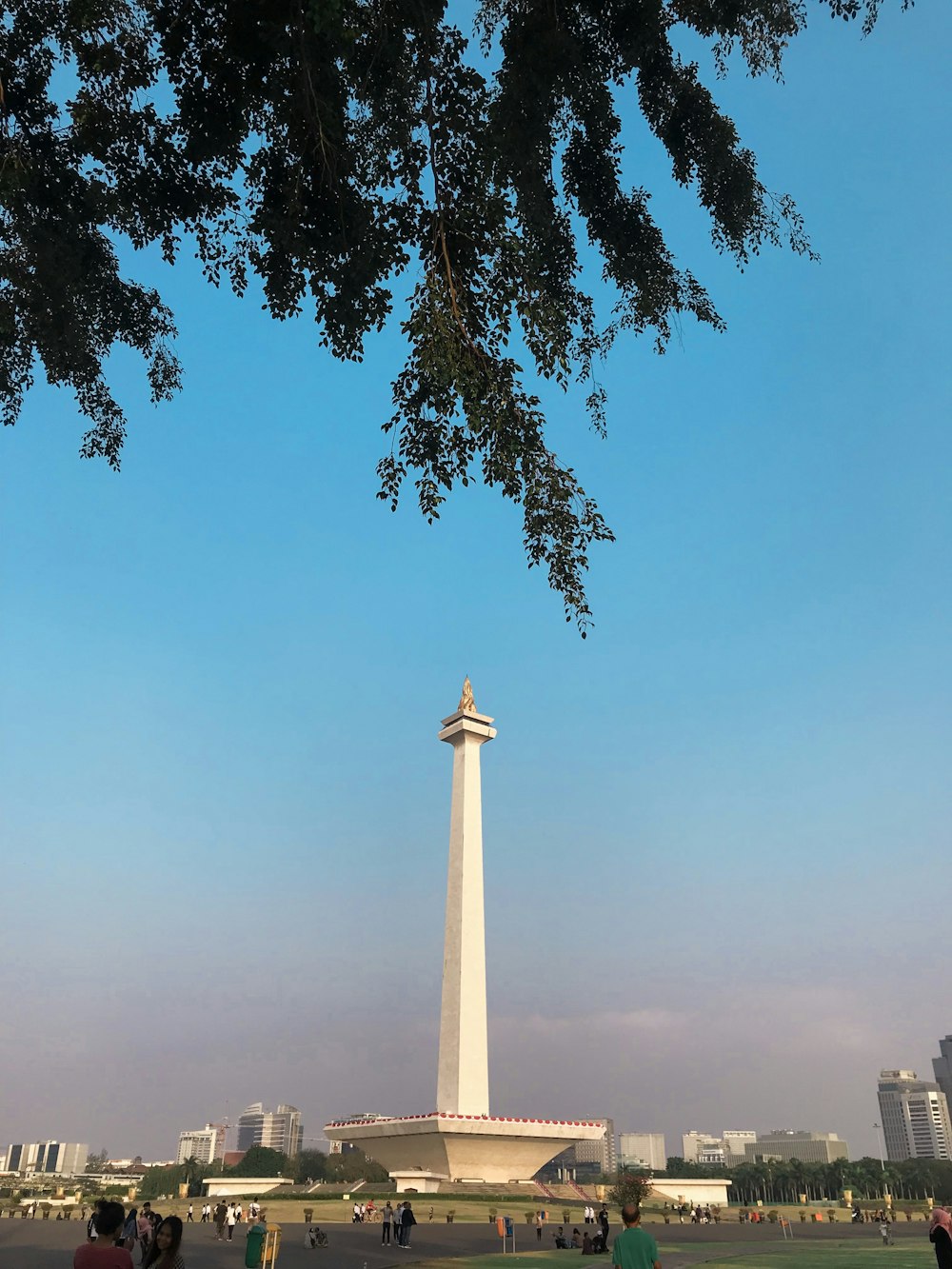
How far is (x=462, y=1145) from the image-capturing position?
45.1 meters

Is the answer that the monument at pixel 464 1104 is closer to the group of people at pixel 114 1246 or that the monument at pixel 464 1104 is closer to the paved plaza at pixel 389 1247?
the paved plaza at pixel 389 1247

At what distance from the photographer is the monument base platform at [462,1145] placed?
44.8 metres

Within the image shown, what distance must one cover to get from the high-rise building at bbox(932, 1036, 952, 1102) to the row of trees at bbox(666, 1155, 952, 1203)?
83.2 m

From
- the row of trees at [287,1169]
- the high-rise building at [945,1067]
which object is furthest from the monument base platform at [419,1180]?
the high-rise building at [945,1067]

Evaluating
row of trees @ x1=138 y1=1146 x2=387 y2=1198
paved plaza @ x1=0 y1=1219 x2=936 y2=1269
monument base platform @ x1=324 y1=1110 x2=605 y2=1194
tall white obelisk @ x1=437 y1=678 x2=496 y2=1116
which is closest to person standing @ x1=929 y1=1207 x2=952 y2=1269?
paved plaza @ x1=0 y1=1219 x2=936 y2=1269

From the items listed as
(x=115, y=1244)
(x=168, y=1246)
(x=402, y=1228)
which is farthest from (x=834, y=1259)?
(x=115, y=1244)

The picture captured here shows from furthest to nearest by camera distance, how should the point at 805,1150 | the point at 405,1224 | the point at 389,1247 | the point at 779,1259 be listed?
the point at 805,1150 < the point at 389,1247 < the point at 405,1224 < the point at 779,1259

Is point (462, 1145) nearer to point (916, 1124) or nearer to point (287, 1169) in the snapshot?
point (287, 1169)

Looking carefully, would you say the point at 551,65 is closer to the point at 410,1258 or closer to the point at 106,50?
the point at 106,50

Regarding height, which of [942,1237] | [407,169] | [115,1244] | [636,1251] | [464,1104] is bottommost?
[942,1237]

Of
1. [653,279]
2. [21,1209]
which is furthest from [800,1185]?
[653,279]

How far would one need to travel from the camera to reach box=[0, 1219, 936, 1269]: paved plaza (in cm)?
1931

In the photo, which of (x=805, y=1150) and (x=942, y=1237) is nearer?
(x=942, y=1237)

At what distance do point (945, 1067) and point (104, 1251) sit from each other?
197889 millimetres
